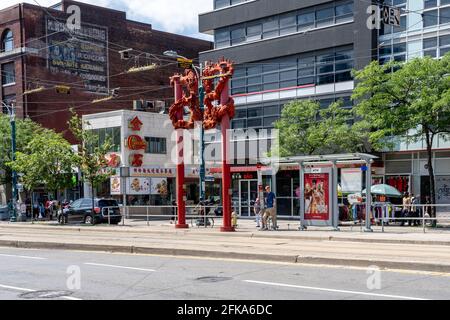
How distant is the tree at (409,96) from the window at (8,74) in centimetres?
3890

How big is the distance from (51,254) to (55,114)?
135 ft

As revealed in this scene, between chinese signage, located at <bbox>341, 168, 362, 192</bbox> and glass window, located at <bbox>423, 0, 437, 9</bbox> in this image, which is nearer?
chinese signage, located at <bbox>341, 168, 362, 192</bbox>

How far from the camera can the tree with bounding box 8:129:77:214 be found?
36.2 meters

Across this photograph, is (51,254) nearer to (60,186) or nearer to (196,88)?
(196,88)

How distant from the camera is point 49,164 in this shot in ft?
119

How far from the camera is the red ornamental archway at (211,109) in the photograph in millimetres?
24859

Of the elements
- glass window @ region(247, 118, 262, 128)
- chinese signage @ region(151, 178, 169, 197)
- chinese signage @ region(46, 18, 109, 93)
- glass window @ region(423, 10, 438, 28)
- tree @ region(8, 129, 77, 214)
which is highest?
chinese signage @ region(46, 18, 109, 93)

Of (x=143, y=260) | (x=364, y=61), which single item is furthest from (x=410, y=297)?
(x=364, y=61)

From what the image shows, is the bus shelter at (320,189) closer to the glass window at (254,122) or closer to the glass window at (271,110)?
the glass window at (271,110)

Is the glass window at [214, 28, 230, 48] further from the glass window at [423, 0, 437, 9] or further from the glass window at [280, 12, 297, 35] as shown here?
the glass window at [423, 0, 437, 9]

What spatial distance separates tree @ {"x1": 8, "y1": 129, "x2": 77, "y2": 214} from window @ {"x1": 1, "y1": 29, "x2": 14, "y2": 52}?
74.3 feet

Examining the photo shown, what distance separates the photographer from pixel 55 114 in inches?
2247

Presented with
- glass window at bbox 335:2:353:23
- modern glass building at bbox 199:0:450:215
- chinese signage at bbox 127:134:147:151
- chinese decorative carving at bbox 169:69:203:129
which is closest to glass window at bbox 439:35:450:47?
modern glass building at bbox 199:0:450:215

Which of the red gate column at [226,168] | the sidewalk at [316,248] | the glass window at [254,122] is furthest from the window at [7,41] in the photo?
the sidewalk at [316,248]
